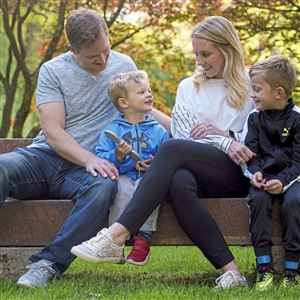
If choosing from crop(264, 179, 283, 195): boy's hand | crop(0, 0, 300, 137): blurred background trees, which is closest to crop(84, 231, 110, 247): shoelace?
crop(264, 179, 283, 195): boy's hand

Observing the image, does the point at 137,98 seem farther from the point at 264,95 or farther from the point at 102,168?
the point at 264,95

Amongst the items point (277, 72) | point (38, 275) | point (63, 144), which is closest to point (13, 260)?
point (38, 275)

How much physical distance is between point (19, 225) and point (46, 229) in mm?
153

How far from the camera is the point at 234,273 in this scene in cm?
429

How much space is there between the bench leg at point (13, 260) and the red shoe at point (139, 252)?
32.4 inches

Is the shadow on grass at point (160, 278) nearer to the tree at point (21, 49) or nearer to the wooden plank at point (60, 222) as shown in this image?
the wooden plank at point (60, 222)

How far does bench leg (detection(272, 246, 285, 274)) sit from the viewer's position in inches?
181

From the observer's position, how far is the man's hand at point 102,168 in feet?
14.7

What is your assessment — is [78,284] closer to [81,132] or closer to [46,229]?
[46,229]

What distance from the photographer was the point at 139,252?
4.39 metres

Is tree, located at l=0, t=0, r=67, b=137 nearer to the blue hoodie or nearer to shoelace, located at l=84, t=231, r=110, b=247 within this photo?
the blue hoodie

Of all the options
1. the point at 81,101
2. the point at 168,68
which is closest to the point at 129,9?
the point at 168,68

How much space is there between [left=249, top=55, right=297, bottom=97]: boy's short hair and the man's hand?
93 cm

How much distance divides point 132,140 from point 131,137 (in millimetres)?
20
